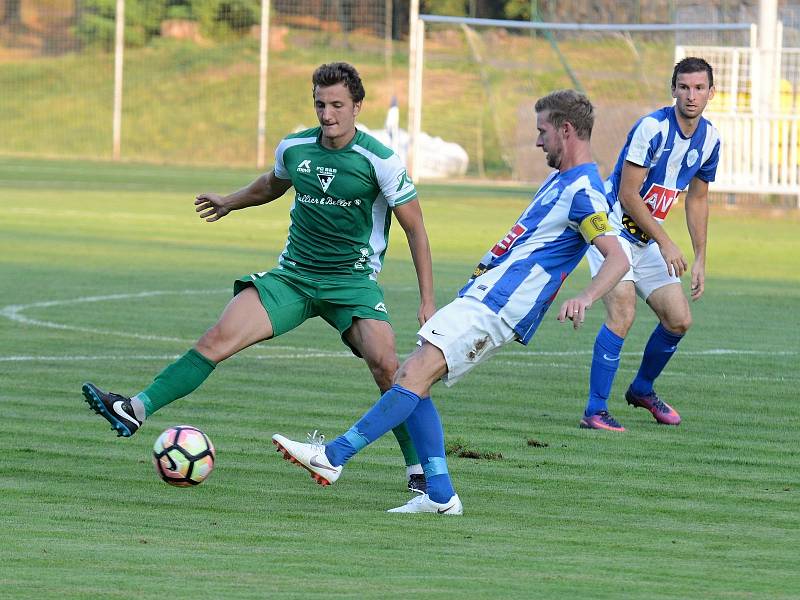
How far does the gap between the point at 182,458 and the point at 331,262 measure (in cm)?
123

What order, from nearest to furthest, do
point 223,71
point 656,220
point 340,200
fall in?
point 340,200 < point 656,220 < point 223,71

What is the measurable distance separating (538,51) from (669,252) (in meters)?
27.4

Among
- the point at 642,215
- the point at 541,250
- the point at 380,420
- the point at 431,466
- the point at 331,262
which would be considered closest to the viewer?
the point at 380,420

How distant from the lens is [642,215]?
368 inches

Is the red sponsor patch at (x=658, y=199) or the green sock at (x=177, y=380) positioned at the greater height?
the red sponsor patch at (x=658, y=199)

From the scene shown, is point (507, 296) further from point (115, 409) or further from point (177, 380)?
point (115, 409)

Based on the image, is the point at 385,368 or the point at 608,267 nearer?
Result: the point at 608,267

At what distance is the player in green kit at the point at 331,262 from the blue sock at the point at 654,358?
241 cm

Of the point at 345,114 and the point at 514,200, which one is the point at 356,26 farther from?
the point at 345,114

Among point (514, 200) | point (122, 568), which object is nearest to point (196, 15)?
point (514, 200)

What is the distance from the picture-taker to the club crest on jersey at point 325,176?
761cm

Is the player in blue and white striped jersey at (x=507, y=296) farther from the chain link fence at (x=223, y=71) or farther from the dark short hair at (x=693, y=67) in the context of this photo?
the chain link fence at (x=223, y=71)

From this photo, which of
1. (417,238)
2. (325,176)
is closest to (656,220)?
(417,238)

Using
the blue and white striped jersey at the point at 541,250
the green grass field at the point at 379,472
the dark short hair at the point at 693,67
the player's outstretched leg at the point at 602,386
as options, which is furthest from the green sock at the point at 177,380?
the dark short hair at the point at 693,67
